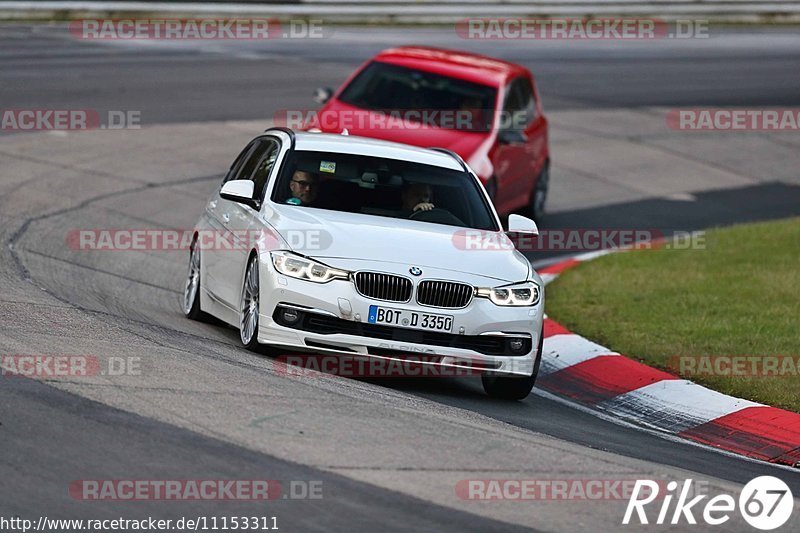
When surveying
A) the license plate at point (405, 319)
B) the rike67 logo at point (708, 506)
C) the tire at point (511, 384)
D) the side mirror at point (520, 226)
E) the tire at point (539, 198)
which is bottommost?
the tire at point (539, 198)

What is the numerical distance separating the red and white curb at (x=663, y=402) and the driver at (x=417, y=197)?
1618 mm

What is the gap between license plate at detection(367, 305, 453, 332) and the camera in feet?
30.6

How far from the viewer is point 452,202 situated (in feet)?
36.0

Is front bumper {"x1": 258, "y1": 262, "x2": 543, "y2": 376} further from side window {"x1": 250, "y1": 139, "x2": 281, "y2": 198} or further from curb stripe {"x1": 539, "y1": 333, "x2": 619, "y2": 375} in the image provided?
curb stripe {"x1": 539, "y1": 333, "x2": 619, "y2": 375}

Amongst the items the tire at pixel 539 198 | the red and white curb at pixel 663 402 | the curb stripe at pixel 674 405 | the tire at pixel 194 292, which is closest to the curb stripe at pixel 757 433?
the red and white curb at pixel 663 402

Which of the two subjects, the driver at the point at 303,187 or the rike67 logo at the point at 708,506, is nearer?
the rike67 logo at the point at 708,506

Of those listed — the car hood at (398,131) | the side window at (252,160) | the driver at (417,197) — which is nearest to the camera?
the driver at (417,197)

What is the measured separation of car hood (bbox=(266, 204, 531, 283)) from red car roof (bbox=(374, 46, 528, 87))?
22.3 ft

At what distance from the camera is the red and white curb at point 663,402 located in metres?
9.56

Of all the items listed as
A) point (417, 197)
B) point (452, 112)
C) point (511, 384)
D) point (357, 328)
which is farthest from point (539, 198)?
point (357, 328)

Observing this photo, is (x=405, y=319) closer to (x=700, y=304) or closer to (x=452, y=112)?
(x=700, y=304)

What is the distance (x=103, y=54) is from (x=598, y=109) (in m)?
9.12

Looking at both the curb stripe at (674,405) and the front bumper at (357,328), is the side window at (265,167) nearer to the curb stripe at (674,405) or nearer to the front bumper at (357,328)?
the front bumper at (357,328)

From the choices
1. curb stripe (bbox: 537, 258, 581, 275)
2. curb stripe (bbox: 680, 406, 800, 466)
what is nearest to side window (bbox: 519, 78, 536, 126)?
curb stripe (bbox: 537, 258, 581, 275)
